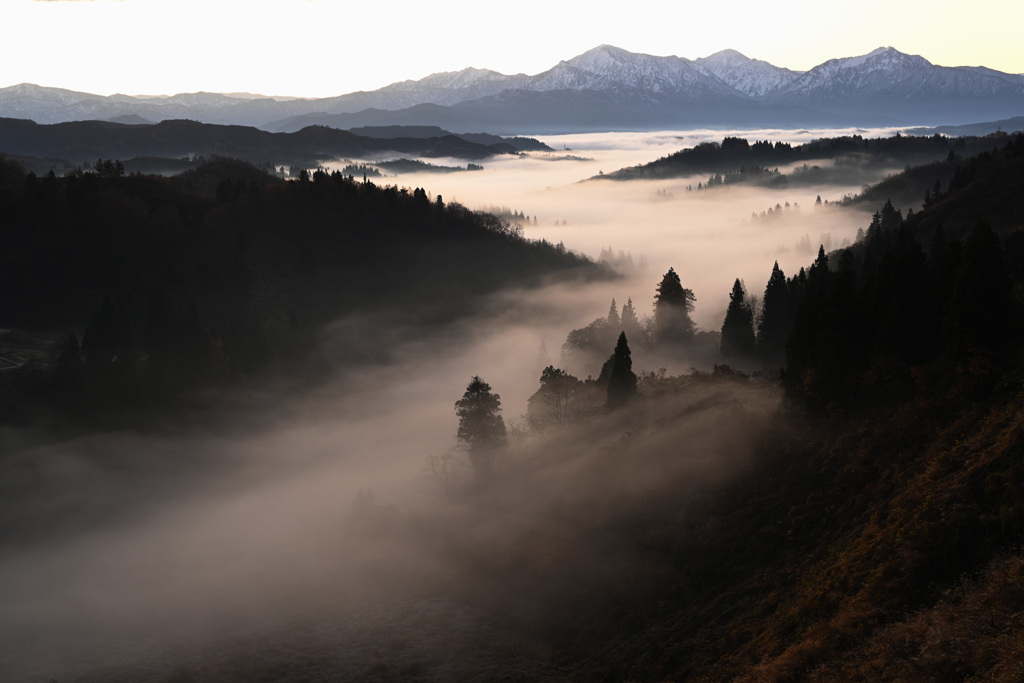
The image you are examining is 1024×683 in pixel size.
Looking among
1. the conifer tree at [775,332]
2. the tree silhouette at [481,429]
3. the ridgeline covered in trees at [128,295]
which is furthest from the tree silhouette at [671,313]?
the ridgeline covered in trees at [128,295]

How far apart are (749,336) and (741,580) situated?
80.0 metres

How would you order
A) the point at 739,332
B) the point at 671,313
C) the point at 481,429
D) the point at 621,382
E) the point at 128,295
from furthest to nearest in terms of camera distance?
1. the point at 128,295
2. the point at 671,313
3. the point at 739,332
4. the point at 621,382
5. the point at 481,429

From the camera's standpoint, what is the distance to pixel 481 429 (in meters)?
83.1

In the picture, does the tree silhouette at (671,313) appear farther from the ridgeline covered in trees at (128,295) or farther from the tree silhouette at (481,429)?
the ridgeline covered in trees at (128,295)

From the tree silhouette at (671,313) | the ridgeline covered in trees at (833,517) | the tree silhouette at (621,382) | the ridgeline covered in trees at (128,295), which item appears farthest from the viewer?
the tree silhouette at (671,313)

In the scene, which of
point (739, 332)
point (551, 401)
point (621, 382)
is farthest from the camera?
point (739, 332)

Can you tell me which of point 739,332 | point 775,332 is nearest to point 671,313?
point 739,332

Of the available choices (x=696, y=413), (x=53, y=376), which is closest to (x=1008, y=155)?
(x=696, y=413)

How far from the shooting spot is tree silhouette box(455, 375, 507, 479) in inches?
3275

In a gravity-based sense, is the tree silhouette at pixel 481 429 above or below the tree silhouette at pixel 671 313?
below

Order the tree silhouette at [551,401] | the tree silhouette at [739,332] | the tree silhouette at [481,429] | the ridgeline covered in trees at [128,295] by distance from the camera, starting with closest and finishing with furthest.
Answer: the tree silhouette at [481,429], the tree silhouette at [551,401], the tree silhouette at [739,332], the ridgeline covered in trees at [128,295]

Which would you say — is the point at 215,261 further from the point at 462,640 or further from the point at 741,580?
the point at 741,580

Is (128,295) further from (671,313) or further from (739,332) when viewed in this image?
(739,332)

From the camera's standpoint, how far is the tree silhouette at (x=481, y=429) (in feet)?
273
